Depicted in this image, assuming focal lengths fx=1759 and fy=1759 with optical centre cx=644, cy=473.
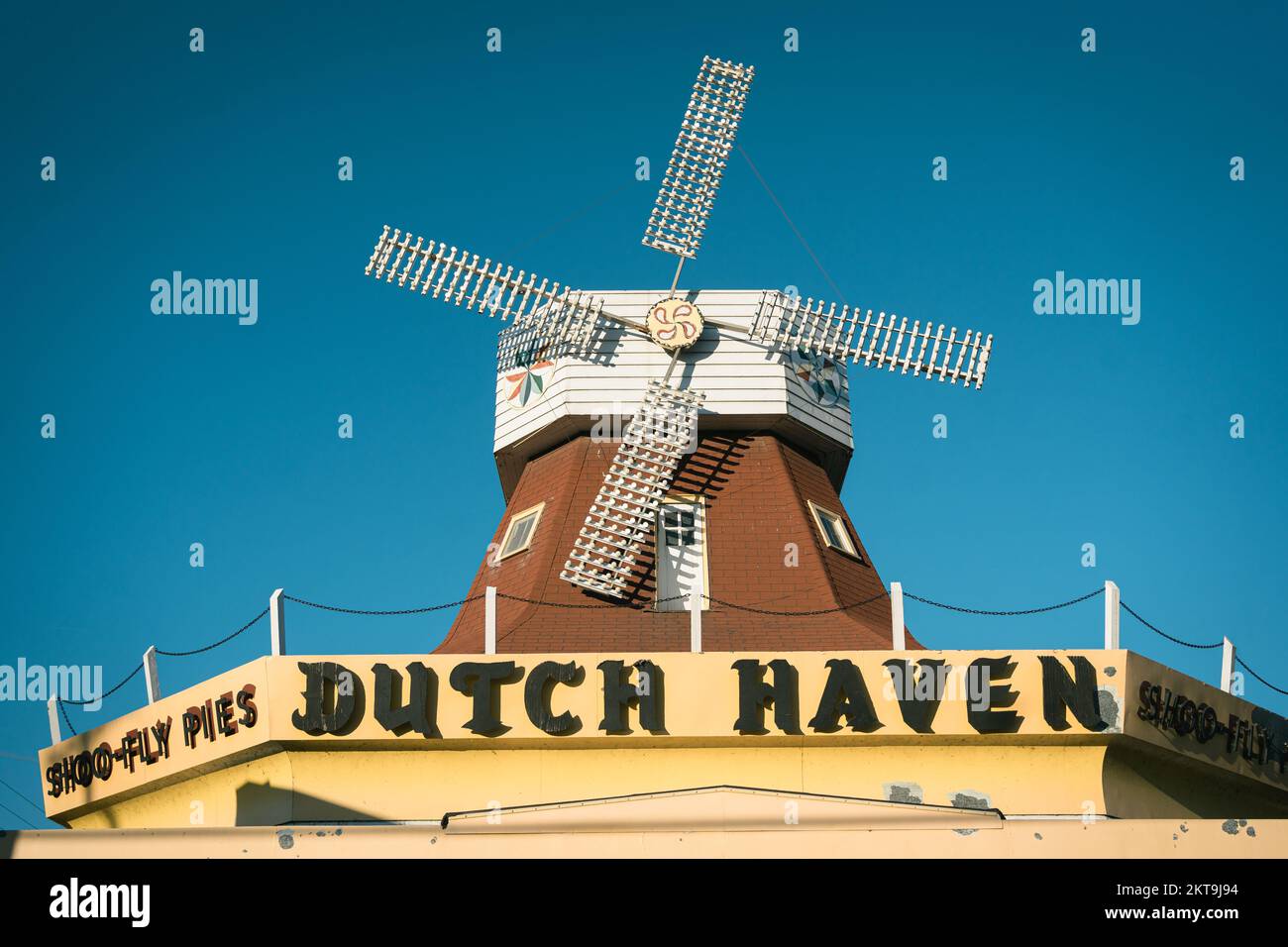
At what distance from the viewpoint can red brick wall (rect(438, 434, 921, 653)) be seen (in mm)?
27578

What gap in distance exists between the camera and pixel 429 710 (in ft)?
82.2

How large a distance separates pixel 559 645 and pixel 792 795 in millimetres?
5090

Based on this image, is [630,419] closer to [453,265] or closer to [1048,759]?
[453,265]

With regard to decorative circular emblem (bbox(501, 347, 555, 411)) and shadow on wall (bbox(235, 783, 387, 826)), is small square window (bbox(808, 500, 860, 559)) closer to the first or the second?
decorative circular emblem (bbox(501, 347, 555, 411))

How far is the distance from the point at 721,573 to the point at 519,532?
3999 millimetres

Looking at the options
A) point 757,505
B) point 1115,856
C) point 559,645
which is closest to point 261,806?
point 559,645

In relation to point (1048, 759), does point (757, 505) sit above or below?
above

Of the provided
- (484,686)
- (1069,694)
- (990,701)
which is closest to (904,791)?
(990,701)

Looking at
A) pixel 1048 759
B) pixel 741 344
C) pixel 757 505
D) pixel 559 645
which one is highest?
pixel 741 344

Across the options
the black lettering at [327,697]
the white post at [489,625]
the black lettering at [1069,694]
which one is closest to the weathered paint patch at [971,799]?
the black lettering at [1069,694]

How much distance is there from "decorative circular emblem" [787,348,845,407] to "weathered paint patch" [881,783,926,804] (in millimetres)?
8981
